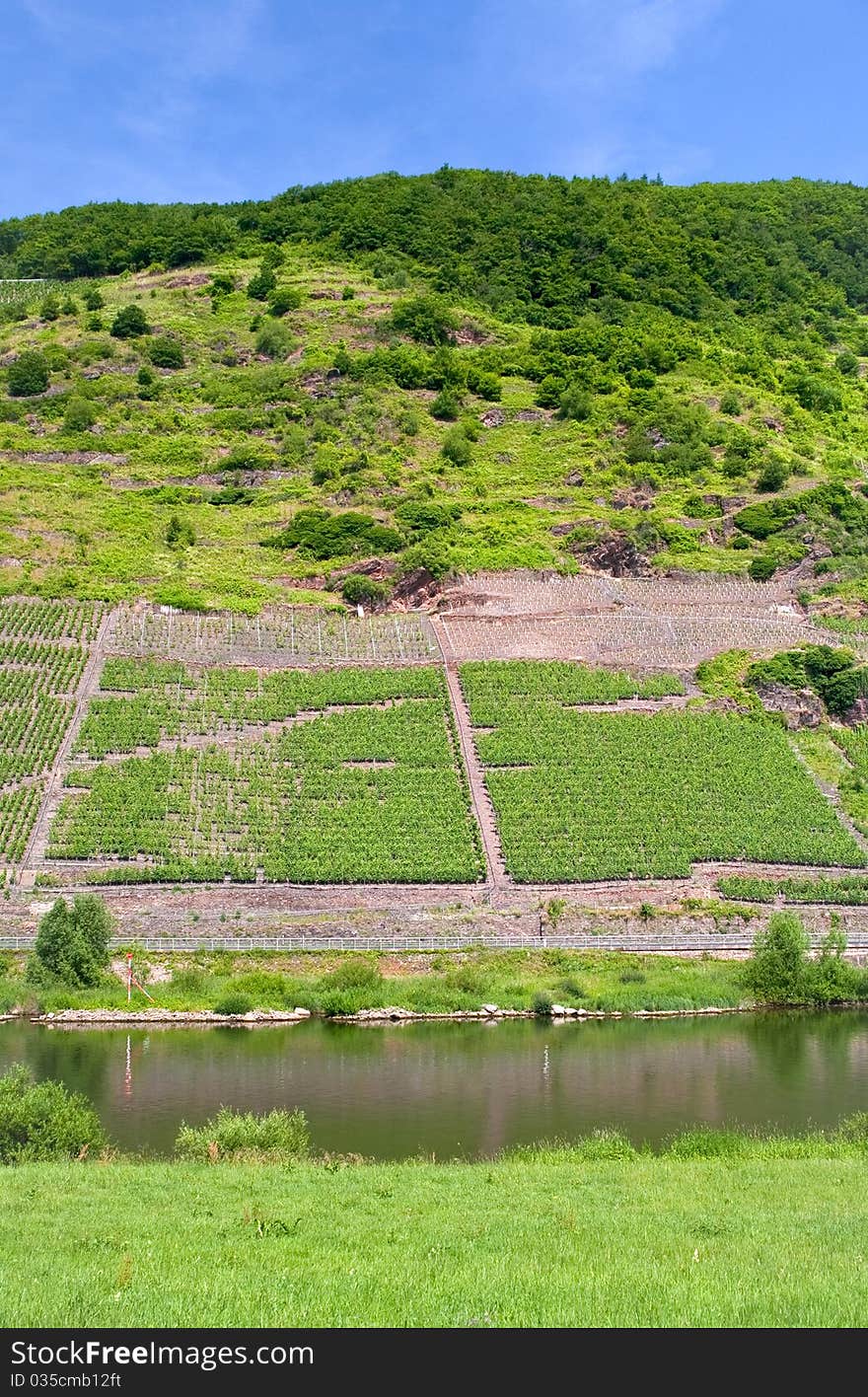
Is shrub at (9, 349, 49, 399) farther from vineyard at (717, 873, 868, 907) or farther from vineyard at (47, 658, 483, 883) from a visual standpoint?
vineyard at (717, 873, 868, 907)

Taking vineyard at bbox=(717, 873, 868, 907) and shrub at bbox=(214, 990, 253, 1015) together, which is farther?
vineyard at bbox=(717, 873, 868, 907)

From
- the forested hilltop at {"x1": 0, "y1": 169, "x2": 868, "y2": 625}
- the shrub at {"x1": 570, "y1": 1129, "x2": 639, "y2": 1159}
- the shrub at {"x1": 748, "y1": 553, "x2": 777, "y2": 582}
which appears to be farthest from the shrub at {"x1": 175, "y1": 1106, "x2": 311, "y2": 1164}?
the shrub at {"x1": 748, "y1": 553, "x2": 777, "y2": 582}

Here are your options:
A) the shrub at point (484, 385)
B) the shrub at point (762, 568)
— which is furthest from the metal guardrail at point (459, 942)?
the shrub at point (484, 385)

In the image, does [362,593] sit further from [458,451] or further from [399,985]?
[399,985]

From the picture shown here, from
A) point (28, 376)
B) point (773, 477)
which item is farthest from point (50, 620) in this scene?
point (773, 477)

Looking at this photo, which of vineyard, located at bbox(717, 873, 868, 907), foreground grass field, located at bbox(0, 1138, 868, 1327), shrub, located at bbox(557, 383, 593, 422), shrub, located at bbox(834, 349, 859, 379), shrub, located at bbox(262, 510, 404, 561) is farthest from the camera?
shrub, located at bbox(834, 349, 859, 379)

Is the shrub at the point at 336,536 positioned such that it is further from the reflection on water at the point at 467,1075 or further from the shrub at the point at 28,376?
the reflection on water at the point at 467,1075

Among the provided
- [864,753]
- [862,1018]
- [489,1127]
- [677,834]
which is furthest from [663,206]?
[489,1127]
